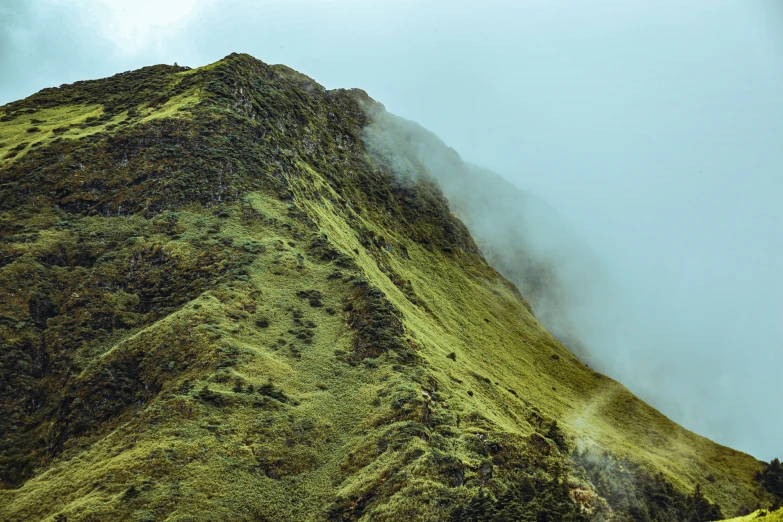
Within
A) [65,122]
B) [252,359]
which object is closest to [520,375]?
[252,359]

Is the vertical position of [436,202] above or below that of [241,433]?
above

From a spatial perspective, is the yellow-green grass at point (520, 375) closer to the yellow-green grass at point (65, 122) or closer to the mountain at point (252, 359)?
the mountain at point (252, 359)

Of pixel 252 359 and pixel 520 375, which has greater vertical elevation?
pixel 520 375

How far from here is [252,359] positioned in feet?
234

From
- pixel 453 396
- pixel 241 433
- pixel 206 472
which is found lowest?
pixel 206 472

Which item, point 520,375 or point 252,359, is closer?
point 252,359

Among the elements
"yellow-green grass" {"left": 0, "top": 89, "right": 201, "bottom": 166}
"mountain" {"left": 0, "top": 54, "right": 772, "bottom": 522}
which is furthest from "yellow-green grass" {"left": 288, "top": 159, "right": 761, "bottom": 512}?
"yellow-green grass" {"left": 0, "top": 89, "right": 201, "bottom": 166}

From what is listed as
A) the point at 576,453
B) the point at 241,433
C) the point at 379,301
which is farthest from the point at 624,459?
the point at 241,433

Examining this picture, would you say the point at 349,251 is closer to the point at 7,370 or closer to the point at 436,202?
the point at 7,370

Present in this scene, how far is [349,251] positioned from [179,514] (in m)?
58.3

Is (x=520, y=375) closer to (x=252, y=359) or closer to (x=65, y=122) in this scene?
(x=252, y=359)

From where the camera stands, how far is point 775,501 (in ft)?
371

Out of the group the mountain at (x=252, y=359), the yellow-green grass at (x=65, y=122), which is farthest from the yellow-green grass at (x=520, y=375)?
the yellow-green grass at (x=65, y=122)

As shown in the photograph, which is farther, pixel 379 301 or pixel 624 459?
pixel 624 459
